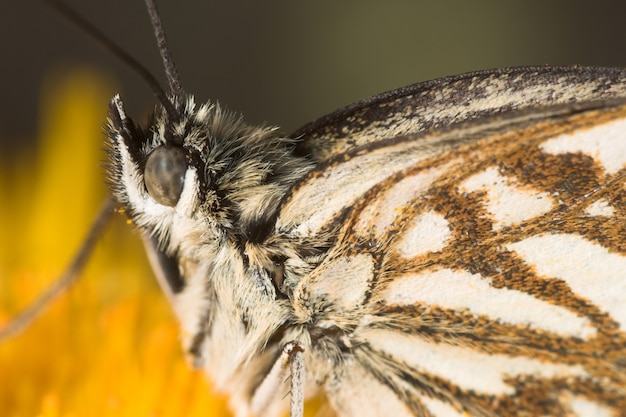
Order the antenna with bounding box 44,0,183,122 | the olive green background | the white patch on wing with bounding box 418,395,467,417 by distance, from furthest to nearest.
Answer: the olive green background, the white patch on wing with bounding box 418,395,467,417, the antenna with bounding box 44,0,183,122

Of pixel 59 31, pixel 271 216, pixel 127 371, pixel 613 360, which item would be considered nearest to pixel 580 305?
pixel 613 360

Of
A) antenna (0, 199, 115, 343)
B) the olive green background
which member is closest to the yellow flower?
antenna (0, 199, 115, 343)

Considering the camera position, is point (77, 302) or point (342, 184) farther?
point (77, 302)

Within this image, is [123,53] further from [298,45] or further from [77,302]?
[298,45]

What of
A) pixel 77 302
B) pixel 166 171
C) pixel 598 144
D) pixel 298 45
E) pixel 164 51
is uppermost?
pixel 298 45

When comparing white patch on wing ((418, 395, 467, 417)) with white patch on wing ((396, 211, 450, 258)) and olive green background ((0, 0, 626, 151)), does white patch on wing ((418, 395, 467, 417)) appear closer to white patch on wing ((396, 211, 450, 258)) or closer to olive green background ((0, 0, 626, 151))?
white patch on wing ((396, 211, 450, 258))

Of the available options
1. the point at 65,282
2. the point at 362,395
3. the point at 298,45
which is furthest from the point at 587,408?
the point at 298,45
